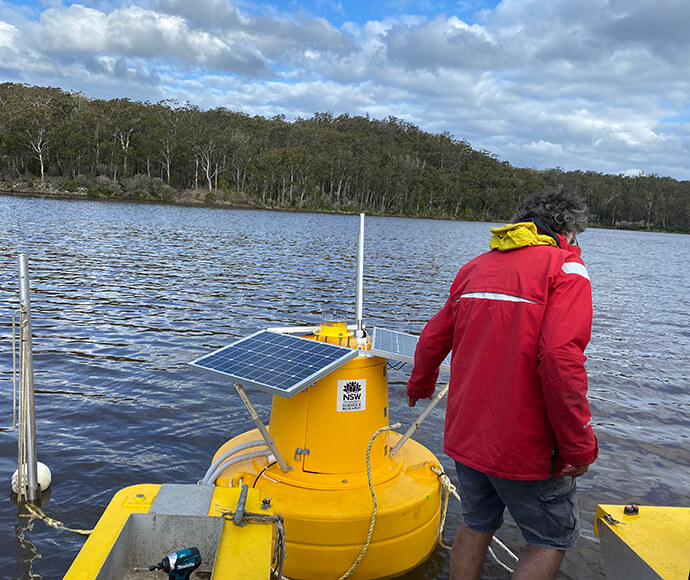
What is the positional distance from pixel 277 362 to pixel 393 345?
0.94 meters

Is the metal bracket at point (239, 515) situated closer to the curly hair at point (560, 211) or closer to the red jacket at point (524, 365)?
the red jacket at point (524, 365)

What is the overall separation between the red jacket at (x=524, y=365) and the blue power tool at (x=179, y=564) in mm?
1430

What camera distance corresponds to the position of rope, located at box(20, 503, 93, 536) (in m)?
5.05

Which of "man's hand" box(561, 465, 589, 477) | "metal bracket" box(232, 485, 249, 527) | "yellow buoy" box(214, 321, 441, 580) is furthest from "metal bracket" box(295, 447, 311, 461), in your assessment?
"man's hand" box(561, 465, 589, 477)

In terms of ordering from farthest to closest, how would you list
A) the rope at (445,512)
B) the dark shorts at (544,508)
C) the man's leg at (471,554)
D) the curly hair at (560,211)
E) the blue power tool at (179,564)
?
the rope at (445,512), the man's leg at (471,554), the curly hair at (560,211), the dark shorts at (544,508), the blue power tool at (179,564)

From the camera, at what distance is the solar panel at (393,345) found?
412 cm

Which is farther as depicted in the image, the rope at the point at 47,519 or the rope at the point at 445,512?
the rope at the point at 47,519

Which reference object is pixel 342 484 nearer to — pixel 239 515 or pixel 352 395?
pixel 352 395

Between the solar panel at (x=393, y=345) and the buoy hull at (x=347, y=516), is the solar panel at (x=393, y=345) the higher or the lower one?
the higher one

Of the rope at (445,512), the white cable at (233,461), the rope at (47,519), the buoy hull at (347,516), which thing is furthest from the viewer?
the rope at (47,519)

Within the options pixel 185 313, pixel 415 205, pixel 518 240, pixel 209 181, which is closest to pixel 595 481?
pixel 518 240

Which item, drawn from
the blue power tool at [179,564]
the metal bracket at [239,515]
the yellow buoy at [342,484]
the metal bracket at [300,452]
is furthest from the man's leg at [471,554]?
the blue power tool at [179,564]

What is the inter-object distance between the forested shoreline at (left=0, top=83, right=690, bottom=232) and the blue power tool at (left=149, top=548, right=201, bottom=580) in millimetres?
61023

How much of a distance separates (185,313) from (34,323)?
3.43 m
